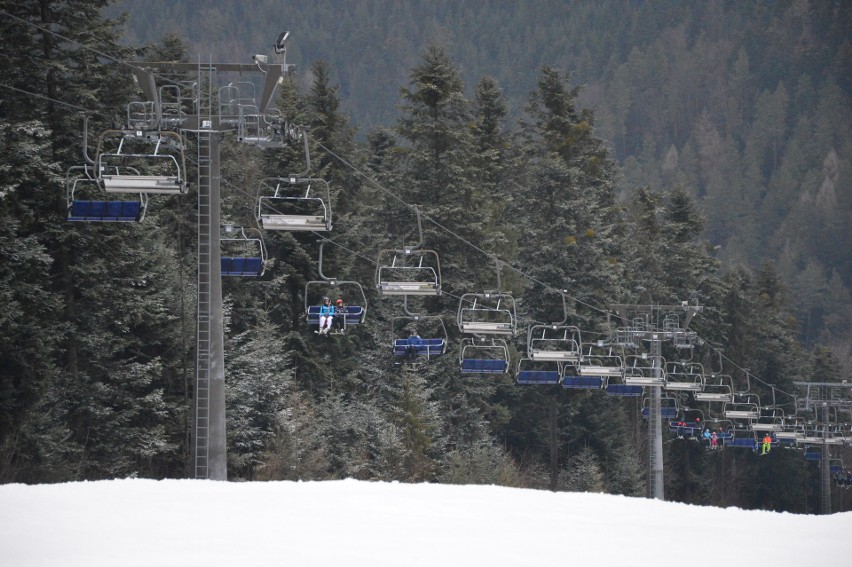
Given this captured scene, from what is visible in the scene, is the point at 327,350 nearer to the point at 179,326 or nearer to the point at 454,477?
the point at 454,477

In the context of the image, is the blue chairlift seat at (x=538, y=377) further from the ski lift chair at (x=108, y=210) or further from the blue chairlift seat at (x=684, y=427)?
the ski lift chair at (x=108, y=210)

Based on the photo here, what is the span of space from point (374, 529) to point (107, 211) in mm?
14142

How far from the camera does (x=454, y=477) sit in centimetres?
5538

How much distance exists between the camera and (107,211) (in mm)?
26812

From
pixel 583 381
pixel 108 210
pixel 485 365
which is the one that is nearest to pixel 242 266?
pixel 108 210

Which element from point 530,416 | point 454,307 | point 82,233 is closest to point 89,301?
point 82,233

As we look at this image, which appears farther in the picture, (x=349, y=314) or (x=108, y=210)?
(x=349, y=314)

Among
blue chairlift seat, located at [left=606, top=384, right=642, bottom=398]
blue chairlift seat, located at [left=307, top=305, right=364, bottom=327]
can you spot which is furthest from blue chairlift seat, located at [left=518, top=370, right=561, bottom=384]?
blue chairlift seat, located at [left=307, top=305, right=364, bottom=327]

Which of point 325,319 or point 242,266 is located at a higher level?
point 242,266

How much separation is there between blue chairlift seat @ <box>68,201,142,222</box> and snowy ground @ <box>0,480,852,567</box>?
9.49 meters

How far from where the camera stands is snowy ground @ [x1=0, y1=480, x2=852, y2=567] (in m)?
13.1

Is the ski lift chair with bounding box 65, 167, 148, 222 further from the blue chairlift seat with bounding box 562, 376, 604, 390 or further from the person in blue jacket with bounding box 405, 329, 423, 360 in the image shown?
the blue chairlift seat with bounding box 562, 376, 604, 390

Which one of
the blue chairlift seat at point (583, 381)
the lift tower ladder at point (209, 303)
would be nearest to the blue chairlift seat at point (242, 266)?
the lift tower ladder at point (209, 303)

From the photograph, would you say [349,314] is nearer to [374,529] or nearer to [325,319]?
[325,319]
